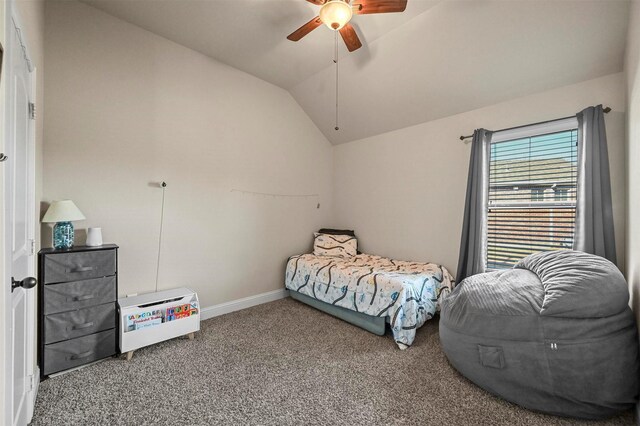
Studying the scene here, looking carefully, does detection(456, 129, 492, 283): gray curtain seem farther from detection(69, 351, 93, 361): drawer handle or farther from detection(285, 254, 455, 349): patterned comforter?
detection(69, 351, 93, 361): drawer handle

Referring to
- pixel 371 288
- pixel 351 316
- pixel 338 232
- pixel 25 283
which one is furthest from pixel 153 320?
pixel 338 232

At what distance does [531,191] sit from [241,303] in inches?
132

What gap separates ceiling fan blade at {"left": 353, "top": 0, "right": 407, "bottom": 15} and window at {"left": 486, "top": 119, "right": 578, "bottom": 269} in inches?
68.6

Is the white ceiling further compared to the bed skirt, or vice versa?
the bed skirt

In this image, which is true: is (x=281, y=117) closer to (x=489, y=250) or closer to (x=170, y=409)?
(x=489, y=250)

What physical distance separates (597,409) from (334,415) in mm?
1471

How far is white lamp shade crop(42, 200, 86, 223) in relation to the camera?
2.03m

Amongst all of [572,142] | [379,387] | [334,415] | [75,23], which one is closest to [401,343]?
[379,387]

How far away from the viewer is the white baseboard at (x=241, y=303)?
307cm

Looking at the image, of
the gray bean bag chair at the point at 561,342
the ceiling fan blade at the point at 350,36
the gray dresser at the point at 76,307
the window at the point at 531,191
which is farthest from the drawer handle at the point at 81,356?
the window at the point at 531,191

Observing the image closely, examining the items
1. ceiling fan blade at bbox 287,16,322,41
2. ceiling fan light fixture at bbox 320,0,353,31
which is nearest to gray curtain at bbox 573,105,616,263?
ceiling fan light fixture at bbox 320,0,353,31

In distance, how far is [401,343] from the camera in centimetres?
245

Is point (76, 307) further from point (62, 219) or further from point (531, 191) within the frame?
point (531, 191)

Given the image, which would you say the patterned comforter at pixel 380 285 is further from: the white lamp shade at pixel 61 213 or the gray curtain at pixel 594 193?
the white lamp shade at pixel 61 213
